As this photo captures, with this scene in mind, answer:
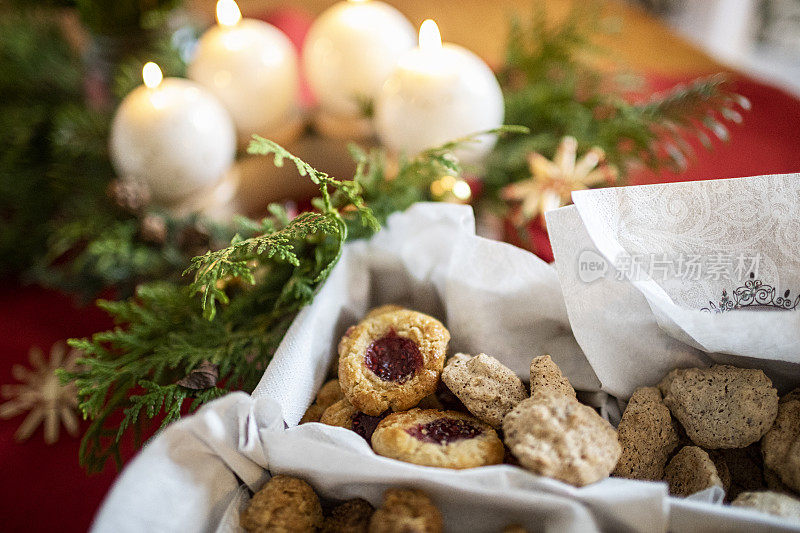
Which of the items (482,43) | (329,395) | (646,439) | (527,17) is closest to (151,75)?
(329,395)

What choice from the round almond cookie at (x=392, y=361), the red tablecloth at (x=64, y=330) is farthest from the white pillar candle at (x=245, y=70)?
the round almond cookie at (x=392, y=361)

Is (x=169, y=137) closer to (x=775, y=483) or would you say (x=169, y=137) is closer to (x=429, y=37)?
(x=429, y=37)

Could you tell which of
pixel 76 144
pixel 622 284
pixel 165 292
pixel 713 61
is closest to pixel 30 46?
pixel 76 144

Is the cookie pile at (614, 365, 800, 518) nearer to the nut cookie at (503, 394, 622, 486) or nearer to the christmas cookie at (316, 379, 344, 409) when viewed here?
the nut cookie at (503, 394, 622, 486)

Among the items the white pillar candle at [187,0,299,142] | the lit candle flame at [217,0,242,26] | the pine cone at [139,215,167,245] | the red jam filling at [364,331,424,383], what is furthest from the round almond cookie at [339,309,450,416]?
the lit candle flame at [217,0,242,26]

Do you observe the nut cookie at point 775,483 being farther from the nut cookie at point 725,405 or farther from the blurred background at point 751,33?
the blurred background at point 751,33
